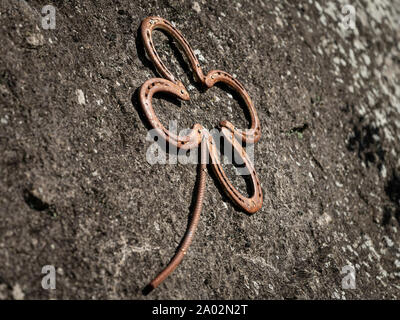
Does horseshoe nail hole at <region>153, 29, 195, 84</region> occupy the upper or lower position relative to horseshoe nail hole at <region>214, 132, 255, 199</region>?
upper

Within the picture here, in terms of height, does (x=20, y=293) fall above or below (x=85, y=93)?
below

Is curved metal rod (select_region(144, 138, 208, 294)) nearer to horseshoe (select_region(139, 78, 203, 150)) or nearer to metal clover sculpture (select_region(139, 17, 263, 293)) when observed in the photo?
metal clover sculpture (select_region(139, 17, 263, 293))

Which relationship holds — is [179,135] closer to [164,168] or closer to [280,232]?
[164,168]

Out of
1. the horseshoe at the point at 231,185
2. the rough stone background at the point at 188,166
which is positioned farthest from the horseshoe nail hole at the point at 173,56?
the horseshoe at the point at 231,185

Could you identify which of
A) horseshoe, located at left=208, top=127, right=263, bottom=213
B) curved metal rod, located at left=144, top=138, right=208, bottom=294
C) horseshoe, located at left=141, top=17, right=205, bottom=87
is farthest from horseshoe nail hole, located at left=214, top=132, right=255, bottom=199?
horseshoe, located at left=141, top=17, right=205, bottom=87

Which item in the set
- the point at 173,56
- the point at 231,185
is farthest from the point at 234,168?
the point at 173,56

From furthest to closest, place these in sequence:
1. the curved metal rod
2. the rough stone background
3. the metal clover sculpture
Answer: the metal clover sculpture, the curved metal rod, the rough stone background

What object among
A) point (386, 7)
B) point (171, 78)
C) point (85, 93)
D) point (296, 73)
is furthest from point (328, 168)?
point (386, 7)
